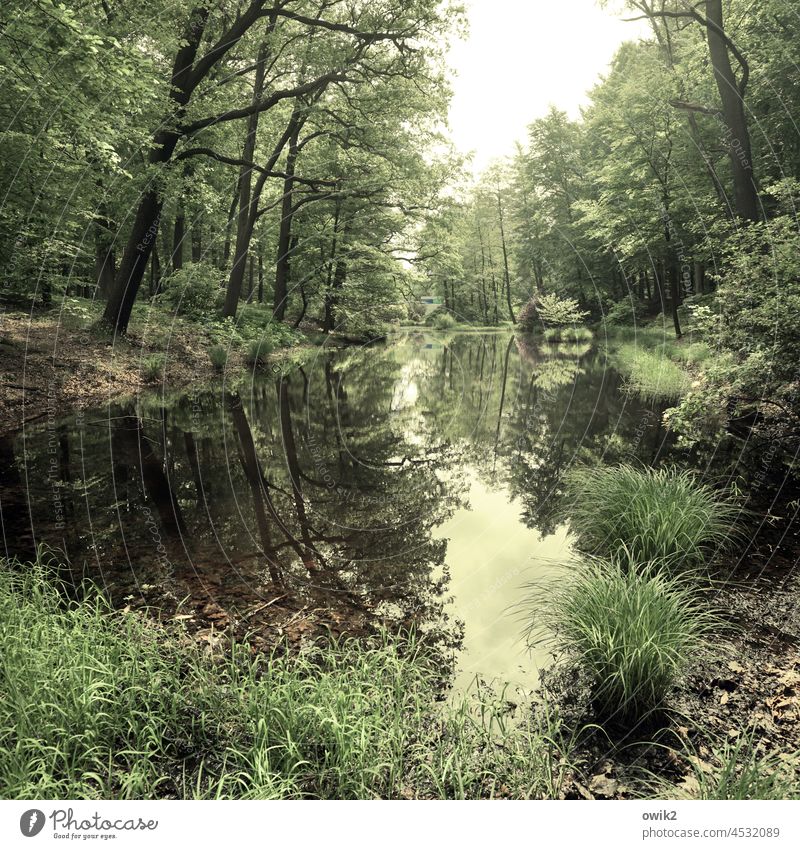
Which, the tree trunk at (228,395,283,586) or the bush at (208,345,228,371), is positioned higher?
the bush at (208,345,228,371)

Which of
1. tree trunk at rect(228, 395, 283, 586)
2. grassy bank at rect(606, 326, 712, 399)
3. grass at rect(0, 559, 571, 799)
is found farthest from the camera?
grassy bank at rect(606, 326, 712, 399)

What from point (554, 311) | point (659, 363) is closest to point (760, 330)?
point (659, 363)

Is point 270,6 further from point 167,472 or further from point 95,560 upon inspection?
point 95,560

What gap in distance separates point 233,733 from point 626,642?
2.61 metres

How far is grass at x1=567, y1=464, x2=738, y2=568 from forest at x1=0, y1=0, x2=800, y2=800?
0.16 feet

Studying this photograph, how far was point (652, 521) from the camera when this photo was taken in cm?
539

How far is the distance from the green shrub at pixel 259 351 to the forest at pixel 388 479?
194 mm

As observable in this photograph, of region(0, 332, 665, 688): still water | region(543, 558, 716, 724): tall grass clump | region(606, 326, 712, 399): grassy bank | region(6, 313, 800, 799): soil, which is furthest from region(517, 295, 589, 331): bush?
region(543, 558, 716, 724): tall grass clump

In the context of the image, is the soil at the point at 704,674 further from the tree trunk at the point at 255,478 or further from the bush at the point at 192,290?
the bush at the point at 192,290

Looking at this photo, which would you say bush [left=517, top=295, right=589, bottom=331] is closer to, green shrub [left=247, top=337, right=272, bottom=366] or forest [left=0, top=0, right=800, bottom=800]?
forest [left=0, top=0, right=800, bottom=800]

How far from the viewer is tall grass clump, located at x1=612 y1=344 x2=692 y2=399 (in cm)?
1559

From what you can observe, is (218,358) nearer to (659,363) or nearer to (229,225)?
(229,225)

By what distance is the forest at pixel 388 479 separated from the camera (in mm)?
2920
